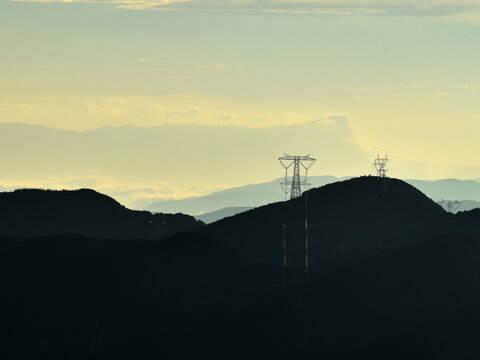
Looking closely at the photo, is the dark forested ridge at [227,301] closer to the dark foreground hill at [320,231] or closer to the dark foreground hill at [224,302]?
the dark foreground hill at [224,302]

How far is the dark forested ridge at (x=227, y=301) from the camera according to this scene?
11825 centimetres

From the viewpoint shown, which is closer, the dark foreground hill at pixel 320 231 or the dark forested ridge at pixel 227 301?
the dark forested ridge at pixel 227 301

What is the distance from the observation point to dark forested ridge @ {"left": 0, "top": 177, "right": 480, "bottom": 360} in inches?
4656

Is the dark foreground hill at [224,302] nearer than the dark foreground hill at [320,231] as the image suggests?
Yes

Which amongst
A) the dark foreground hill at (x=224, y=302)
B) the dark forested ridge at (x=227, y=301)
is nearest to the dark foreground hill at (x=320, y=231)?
the dark forested ridge at (x=227, y=301)

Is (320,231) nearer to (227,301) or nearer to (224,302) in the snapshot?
(227,301)

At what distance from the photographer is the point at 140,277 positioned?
14912cm

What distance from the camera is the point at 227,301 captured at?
130 m

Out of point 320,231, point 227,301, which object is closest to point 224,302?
point 227,301

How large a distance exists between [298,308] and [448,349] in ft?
62.6

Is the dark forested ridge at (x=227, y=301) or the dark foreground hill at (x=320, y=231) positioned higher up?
the dark foreground hill at (x=320, y=231)

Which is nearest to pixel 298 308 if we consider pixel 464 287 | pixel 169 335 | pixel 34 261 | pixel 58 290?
pixel 169 335

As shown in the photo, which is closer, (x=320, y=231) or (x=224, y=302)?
(x=224, y=302)

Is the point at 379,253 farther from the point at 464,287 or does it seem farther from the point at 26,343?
the point at 26,343
